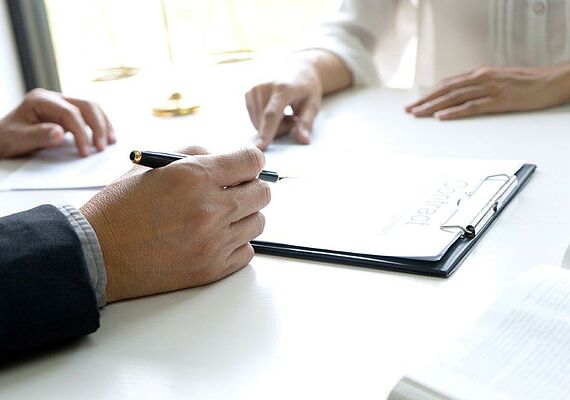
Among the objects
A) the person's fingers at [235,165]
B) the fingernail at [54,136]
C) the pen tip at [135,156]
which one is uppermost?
the pen tip at [135,156]

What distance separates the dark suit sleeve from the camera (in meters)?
0.71

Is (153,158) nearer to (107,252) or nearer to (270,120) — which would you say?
(107,252)

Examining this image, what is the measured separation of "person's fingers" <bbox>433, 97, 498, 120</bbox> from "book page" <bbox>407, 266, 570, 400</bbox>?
67 centimetres

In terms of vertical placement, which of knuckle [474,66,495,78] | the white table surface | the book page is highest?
knuckle [474,66,495,78]

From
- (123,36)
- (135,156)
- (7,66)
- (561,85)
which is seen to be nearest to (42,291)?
(135,156)

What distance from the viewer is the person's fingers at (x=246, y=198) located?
0.86 metres

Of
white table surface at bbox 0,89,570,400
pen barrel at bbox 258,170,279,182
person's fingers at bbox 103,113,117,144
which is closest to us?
white table surface at bbox 0,89,570,400

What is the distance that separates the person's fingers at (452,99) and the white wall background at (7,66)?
1514 millimetres

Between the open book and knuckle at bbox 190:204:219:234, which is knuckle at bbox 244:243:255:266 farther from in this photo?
the open book

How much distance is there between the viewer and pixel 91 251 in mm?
778

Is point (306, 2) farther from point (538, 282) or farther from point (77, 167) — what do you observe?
point (538, 282)

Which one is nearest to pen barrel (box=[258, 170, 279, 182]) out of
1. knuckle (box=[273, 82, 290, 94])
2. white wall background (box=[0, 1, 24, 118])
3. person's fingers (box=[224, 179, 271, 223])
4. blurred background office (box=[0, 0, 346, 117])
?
person's fingers (box=[224, 179, 271, 223])

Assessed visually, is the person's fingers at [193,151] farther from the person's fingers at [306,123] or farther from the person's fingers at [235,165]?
the person's fingers at [306,123]

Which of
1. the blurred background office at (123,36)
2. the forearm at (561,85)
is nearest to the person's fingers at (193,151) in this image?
the forearm at (561,85)
